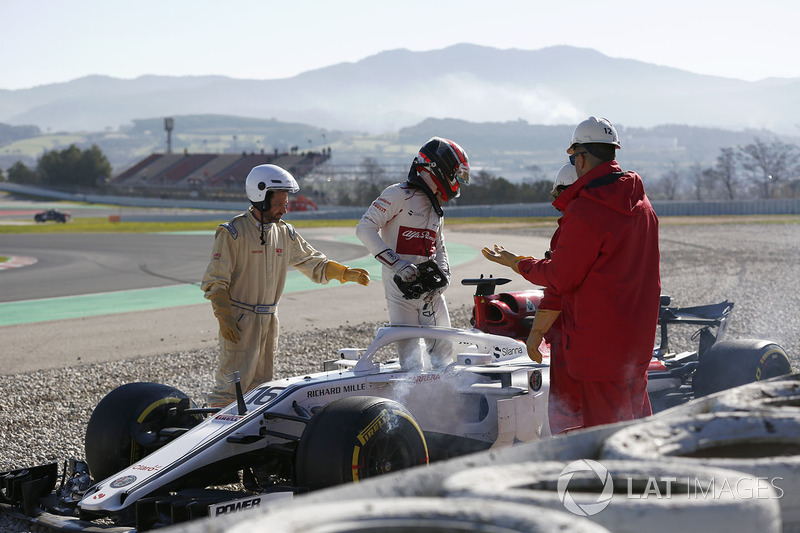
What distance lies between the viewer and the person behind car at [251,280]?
592 centimetres

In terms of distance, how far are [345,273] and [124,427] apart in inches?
78.8

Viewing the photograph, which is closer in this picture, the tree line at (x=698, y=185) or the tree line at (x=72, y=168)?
the tree line at (x=698, y=185)

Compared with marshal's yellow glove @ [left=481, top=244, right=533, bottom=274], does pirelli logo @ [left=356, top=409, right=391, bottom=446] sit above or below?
below

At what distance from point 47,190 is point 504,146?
11823cm

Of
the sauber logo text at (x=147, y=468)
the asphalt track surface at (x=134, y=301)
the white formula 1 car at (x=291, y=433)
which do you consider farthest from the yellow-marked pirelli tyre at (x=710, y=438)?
the asphalt track surface at (x=134, y=301)

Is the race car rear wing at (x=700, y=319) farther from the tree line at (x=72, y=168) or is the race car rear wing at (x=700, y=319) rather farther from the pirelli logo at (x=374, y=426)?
the tree line at (x=72, y=168)

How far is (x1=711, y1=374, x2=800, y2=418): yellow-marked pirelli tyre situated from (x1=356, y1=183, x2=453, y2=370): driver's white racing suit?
94.2 inches

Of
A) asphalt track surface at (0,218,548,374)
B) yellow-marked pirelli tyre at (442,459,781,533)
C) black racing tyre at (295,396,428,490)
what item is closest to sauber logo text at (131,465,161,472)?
black racing tyre at (295,396,428,490)

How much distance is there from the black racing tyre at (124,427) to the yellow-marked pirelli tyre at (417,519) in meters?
3.19

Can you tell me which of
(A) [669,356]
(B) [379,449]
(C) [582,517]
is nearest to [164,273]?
(A) [669,356]

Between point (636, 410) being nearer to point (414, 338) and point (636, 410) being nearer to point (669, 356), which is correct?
point (414, 338)

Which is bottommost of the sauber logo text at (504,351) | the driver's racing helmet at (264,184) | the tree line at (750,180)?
the sauber logo text at (504,351)

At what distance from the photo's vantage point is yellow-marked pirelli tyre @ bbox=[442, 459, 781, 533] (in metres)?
2.10

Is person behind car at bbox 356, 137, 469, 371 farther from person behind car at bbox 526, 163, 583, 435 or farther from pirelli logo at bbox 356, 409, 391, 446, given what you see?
pirelli logo at bbox 356, 409, 391, 446
